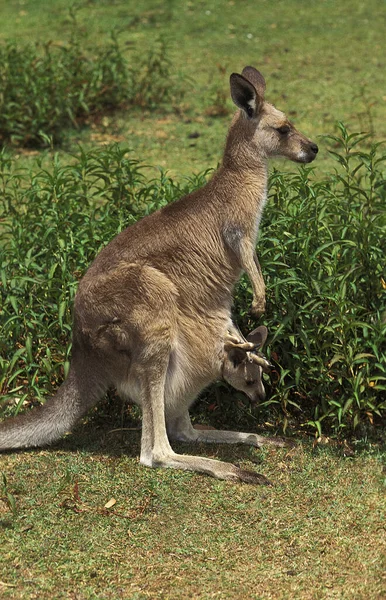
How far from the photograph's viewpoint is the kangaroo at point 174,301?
434 centimetres

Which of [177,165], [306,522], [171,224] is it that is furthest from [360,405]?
[177,165]

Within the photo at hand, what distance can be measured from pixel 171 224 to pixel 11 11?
7.59 m

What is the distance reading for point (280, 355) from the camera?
4.94 meters

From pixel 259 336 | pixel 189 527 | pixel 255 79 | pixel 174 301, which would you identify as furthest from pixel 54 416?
pixel 255 79

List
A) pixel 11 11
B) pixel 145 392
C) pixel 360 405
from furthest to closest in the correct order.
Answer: pixel 11 11 < pixel 360 405 < pixel 145 392

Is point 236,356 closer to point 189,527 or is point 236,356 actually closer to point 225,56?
point 189,527

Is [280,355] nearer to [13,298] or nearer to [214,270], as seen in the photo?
Answer: [214,270]

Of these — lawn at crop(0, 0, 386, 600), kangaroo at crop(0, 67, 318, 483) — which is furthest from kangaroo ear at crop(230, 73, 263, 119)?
lawn at crop(0, 0, 386, 600)

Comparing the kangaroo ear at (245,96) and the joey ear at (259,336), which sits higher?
the kangaroo ear at (245,96)

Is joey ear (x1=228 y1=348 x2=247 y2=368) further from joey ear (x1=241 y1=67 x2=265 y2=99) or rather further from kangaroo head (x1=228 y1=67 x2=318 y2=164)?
joey ear (x1=241 y1=67 x2=265 y2=99)

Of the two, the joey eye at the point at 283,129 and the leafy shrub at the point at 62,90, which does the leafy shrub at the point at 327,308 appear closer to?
the joey eye at the point at 283,129

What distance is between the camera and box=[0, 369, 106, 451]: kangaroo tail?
4453 mm

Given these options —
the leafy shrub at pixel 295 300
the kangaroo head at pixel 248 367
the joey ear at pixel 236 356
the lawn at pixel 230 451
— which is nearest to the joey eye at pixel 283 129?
the leafy shrub at pixel 295 300

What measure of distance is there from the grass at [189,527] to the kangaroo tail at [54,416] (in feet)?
0.41
